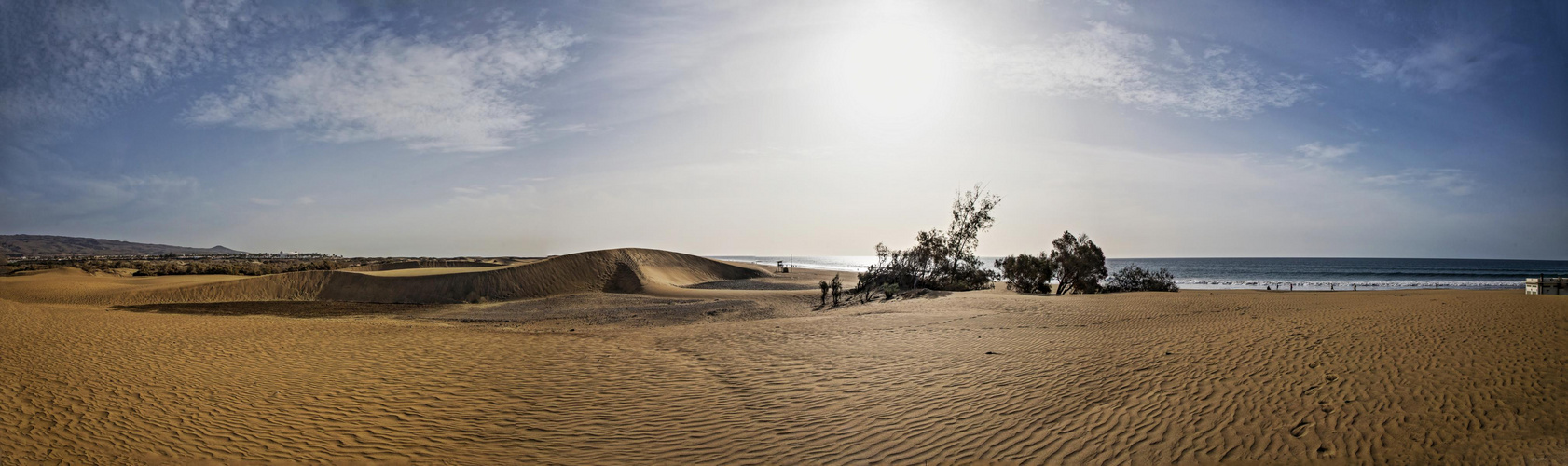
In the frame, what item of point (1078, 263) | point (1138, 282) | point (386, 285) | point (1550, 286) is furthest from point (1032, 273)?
point (386, 285)

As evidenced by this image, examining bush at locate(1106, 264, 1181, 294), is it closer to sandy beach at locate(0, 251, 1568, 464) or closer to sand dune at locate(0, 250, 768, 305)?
sandy beach at locate(0, 251, 1568, 464)

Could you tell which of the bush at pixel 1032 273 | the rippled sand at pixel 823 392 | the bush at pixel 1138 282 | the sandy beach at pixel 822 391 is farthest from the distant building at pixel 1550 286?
the bush at pixel 1032 273

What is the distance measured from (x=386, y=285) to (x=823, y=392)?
31.9 meters

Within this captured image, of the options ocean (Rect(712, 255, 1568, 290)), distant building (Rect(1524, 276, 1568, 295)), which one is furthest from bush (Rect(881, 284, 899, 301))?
ocean (Rect(712, 255, 1568, 290))

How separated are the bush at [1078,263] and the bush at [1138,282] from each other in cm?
106

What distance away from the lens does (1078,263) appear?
3250cm

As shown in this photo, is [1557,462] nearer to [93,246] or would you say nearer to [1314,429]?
[1314,429]

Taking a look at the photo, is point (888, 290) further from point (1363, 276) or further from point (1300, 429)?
point (1363, 276)

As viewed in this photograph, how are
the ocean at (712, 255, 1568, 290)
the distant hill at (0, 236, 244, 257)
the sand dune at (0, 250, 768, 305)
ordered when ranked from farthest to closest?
the distant hill at (0, 236, 244, 257), the ocean at (712, 255, 1568, 290), the sand dune at (0, 250, 768, 305)

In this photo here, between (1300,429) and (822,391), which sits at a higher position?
(1300,429)

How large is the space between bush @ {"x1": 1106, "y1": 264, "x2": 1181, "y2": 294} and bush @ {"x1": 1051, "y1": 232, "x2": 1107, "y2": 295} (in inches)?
41.8

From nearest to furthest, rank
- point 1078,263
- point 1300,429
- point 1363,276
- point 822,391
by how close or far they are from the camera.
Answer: point 1300,429, point 822,391, point 1078,263, point 1363,276

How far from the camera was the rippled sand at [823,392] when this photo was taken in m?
6.74

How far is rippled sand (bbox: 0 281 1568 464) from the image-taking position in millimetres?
6742
